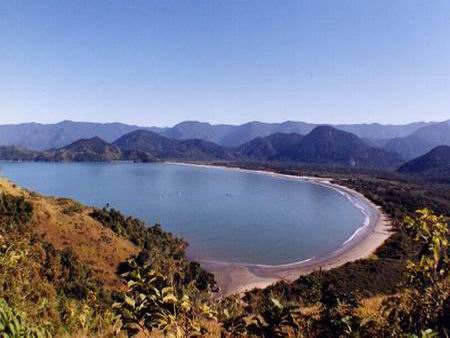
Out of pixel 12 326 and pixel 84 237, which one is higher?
pixel 12 326

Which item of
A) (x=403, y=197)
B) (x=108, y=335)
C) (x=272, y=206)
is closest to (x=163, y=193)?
(x=272, y=206)

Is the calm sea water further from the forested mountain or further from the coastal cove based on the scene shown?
the forested mountain

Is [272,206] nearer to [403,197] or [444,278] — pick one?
[403,197]

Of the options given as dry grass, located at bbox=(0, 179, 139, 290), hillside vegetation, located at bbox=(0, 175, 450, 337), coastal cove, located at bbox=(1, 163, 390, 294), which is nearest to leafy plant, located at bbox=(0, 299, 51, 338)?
hillside vegetation, located at bbox=(0, 175, 450, 337)

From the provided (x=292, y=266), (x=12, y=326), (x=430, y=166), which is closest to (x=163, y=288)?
(x=12, y=326)

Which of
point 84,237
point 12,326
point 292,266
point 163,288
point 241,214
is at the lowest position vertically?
point 292,266

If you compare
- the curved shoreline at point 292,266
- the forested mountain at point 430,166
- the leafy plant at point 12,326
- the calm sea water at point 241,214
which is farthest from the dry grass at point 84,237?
the forested mountain at point 430,166

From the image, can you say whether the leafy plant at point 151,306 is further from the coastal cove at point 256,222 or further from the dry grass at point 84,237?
the coastal cove at point 256,222

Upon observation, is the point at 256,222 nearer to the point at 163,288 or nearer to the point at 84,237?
the point at 84,237
